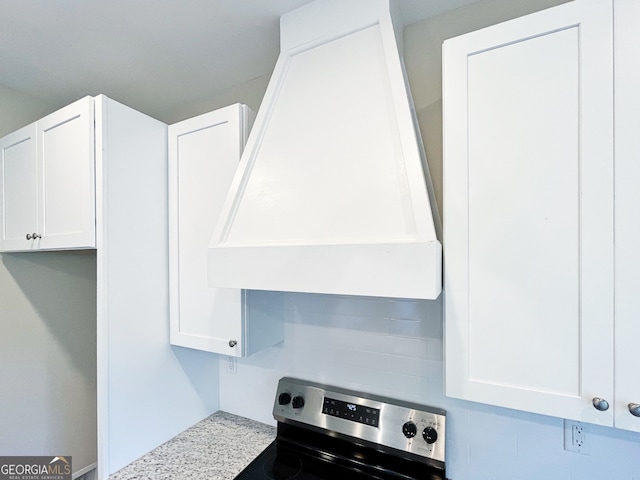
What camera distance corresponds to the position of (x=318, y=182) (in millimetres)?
999

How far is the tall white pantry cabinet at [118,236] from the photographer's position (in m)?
1.19

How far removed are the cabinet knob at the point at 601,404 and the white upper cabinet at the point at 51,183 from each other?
159 centimetres

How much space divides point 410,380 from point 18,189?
1992mm

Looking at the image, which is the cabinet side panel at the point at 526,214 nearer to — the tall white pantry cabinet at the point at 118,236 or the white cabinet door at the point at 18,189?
the tall white pantry cabinet at the point at 118,236

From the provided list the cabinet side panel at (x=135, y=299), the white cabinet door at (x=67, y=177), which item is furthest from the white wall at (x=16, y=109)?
the cabinet side panel at (x=135, y=299)

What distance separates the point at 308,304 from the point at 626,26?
1.32 m

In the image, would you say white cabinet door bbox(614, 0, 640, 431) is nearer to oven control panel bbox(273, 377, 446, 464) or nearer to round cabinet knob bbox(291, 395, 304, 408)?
oven control panel bbox(273, 377, 446, 464)

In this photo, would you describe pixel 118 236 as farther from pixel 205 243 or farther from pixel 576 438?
pixel 576 438

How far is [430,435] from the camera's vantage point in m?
1.15

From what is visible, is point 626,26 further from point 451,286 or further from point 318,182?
point 318,182

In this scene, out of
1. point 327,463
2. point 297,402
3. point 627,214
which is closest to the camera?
point 627,214

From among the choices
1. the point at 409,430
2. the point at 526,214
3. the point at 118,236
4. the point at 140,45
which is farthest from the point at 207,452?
the point at 140,45

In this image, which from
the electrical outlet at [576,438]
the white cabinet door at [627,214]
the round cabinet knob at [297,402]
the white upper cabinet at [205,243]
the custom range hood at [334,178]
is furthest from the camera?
the round cabinet knob at [297,402]

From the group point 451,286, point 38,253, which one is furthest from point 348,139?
point 38,253
